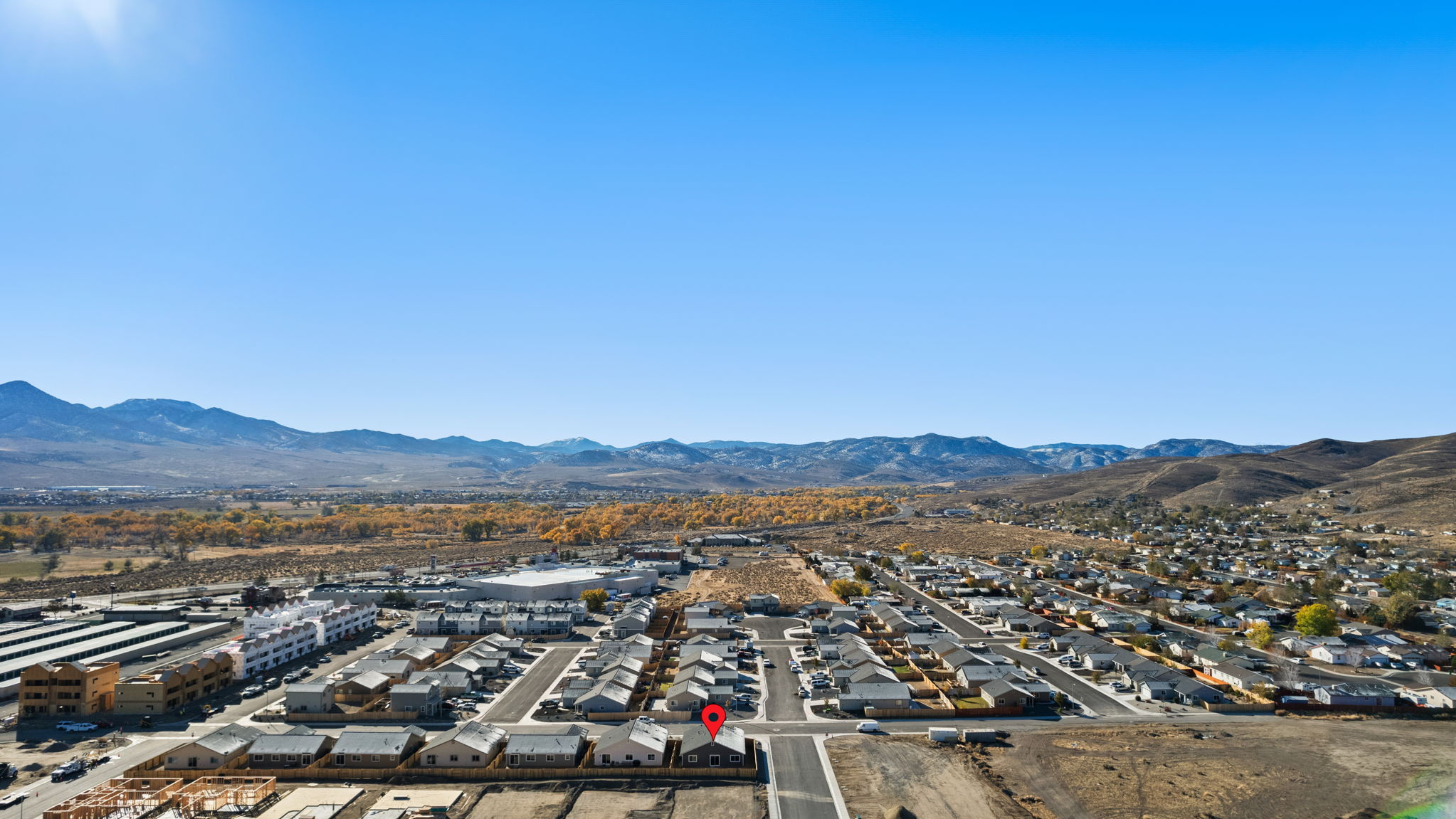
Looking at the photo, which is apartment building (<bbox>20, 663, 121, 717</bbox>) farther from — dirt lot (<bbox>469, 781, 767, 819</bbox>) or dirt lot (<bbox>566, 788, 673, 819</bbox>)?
dirt lot (<bbox>566, 788, 673, 819</bbox>)

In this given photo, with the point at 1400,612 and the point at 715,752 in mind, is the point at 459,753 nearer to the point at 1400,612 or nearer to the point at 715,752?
the point at 715,752

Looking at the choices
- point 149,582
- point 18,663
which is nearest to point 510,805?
point 18,663

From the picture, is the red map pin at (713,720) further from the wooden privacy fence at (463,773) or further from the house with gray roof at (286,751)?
the house with gray roof at (286,751)

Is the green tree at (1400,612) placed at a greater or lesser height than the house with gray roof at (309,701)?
greater

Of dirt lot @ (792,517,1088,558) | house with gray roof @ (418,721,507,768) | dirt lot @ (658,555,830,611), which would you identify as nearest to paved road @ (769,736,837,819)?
house with gray roof @ (418,721,507,768)

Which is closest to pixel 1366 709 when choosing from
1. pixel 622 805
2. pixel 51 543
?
pixel 622 805

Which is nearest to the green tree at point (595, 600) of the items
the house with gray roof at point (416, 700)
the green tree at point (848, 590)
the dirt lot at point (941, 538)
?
the green tree at point (848, 590)
